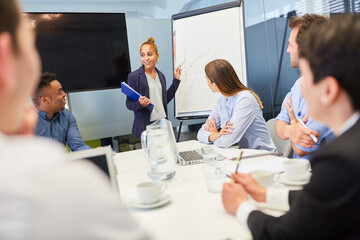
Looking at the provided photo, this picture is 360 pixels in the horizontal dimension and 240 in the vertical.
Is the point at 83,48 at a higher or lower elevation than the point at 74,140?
higher

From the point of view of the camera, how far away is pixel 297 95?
2037 millimetres

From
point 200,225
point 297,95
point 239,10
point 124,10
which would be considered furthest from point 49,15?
point 200,225

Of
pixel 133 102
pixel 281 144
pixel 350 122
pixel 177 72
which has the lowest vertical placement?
pixel 281 144

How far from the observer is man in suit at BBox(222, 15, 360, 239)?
0.67 meters

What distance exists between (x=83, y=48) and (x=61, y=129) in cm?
165

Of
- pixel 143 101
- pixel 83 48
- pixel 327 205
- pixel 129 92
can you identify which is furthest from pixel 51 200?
pixel 83 48

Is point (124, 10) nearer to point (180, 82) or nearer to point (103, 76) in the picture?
point (103, 76)

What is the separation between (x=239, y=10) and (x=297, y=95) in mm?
1822

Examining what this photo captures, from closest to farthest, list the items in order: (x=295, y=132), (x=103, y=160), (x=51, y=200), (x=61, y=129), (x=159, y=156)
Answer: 1. (x=51, y=200)
2. (x=103, y=160)
3. (x=159, y=156)
4. (x=295, y=132)
5. (x=61, y=129)

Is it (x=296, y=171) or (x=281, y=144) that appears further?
(x=281, y=144)

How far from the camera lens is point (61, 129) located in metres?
2.63

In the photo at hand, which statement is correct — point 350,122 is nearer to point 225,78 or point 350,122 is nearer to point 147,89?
point 225,78

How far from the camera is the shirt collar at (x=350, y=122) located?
741 millimetres

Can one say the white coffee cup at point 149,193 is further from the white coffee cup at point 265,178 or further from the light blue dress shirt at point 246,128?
the light blue dress shirt at point 246,128
